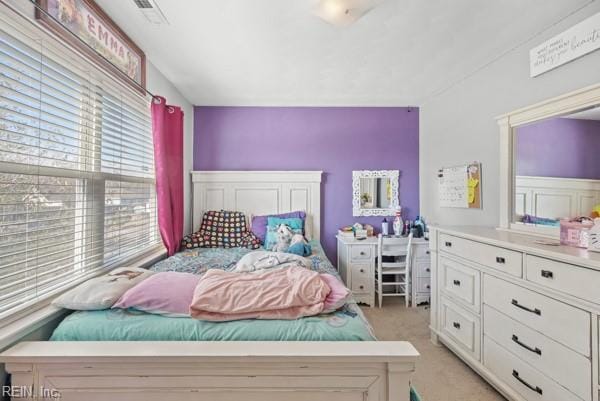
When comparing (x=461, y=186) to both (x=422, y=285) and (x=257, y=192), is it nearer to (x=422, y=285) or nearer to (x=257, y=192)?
(x=422, y=285)

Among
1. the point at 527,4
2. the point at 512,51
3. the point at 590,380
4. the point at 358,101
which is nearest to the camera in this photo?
the point at 590,380

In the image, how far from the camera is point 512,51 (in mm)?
2066

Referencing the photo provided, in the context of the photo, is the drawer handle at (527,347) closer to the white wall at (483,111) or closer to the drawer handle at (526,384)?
the drawer handle at (526,384)

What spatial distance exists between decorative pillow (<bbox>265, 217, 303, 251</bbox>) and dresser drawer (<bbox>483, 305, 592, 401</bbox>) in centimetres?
182

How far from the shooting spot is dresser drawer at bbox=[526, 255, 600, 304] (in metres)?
1.14

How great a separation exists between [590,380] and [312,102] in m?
3.06

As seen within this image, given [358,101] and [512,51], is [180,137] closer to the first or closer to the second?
[358,101]

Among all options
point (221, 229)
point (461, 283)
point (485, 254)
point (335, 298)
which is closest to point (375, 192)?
point (461, 283)

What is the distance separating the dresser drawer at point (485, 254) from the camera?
1.51 metres

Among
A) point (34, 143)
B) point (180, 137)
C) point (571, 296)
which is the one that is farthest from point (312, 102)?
point (571, 296)

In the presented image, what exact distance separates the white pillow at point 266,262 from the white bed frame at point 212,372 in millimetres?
862

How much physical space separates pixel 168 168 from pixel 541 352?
2.80m

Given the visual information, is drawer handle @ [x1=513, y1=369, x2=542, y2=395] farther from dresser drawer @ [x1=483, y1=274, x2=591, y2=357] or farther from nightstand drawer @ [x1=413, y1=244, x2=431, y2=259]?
nightstand drawer @ [x1=413, y1=244, x2=431, y2=259]

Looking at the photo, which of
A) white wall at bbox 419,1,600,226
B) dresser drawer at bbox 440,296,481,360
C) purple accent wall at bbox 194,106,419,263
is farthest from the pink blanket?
purple accent wall at bbox 194,106,419,263
